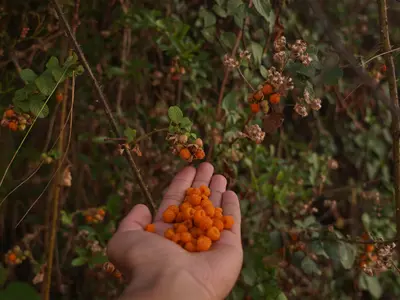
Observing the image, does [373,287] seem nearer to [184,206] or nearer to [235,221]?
[235,221]

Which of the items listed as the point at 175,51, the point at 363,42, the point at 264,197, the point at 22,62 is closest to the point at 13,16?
the point at 22,62

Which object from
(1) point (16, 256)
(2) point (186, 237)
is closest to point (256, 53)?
(2) point (186, 237)

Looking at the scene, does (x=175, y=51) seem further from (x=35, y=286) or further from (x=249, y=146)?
(x=35, y=286)

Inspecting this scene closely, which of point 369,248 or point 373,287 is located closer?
point 369,248

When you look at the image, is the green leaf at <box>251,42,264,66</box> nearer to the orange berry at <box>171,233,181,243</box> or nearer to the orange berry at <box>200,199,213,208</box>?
the orange berry at <box>200,199,213,208</box>

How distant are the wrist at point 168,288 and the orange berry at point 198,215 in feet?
0.61

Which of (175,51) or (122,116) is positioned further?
(122,116)

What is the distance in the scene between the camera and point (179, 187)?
1487 millimetres

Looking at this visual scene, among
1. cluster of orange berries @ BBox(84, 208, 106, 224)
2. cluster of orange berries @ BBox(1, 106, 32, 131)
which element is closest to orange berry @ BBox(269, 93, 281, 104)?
cluster of orange berries @ BBox(1, 106, 32, 131)

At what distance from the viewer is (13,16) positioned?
1.93 m

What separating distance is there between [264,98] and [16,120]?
26.3 inches

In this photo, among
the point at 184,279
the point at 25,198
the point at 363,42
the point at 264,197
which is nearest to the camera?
the point at 184,279

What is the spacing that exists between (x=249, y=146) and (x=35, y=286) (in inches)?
45.1

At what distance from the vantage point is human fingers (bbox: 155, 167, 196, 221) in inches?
57.5
